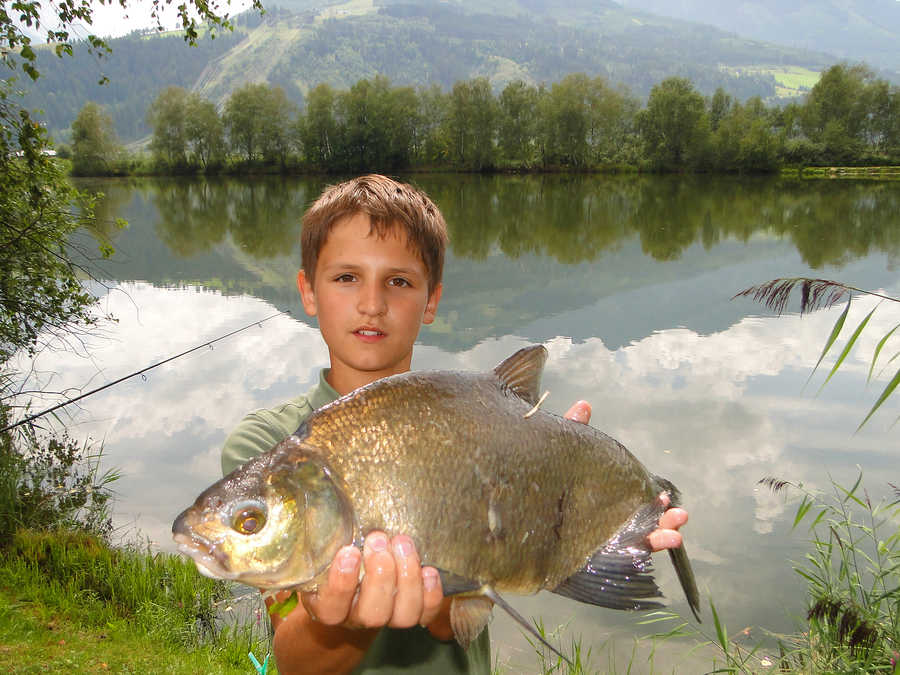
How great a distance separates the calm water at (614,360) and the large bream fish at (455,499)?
10.4 feet

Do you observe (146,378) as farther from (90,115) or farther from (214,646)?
(90,115)

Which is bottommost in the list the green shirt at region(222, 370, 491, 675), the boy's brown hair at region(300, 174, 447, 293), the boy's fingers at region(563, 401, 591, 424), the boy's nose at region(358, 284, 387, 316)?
the green shirt at region(222, 370, 491, 675)

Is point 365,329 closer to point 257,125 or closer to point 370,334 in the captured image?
point 370,334

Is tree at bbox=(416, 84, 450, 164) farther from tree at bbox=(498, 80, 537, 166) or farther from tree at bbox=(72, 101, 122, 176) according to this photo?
tree at bbox=(72, 101, 122, 176)

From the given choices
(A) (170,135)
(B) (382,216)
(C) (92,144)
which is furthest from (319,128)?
(B) (382,216)

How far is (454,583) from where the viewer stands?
140cm

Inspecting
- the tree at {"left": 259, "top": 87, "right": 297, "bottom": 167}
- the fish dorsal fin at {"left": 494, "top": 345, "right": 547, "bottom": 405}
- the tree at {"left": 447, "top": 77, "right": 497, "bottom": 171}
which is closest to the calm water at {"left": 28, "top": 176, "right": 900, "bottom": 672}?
the fish dorsal fin at {"left": 494, "top": 345, "right": 547, "bottom": 405}

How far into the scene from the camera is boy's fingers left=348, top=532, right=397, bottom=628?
1.30 metres

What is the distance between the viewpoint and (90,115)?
54406 mm

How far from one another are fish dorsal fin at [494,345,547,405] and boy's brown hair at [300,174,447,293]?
0.74m

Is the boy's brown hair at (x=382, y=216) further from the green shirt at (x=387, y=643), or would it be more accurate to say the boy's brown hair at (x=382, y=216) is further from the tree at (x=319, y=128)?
the tree at (x=319, y=128)

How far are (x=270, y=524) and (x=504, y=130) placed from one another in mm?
66520

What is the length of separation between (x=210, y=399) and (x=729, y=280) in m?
13.6

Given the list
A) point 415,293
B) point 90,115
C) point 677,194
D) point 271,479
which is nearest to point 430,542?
point 271,479
